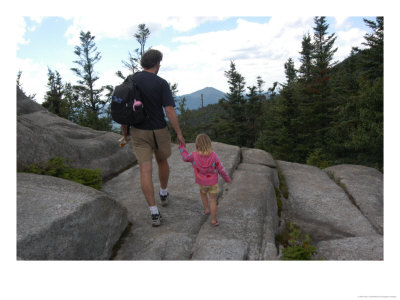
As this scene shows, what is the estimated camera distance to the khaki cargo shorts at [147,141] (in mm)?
4348

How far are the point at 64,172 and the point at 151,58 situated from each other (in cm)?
313

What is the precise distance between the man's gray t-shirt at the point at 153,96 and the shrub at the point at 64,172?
225cm

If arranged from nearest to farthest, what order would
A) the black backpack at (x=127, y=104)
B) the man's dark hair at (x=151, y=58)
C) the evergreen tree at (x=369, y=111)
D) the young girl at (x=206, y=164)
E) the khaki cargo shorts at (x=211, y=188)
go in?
the black backpack at (x=127, y=104)
the man's dark hair at (x=151, y=58)
the young girl at (x=206, y=164)
the khaki cargo shorts at (x=211, y=188)
the evergreen tree at (x=369, y=111)

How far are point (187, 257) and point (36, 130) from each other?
4718mm

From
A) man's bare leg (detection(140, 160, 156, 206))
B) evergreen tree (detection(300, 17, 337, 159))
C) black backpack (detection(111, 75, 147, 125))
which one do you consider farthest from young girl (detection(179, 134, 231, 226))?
evergreen tree (detection(300, 17, 337, 159))

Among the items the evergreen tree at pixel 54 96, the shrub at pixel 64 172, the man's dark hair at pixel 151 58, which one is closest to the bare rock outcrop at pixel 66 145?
the shrub at pixel 64 172

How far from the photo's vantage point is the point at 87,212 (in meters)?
3.64

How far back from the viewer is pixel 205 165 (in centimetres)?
441

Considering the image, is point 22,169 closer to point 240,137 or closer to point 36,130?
point 36,130

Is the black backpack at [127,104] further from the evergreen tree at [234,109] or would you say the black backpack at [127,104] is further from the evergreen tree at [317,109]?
the evergreen tree at [234,109]

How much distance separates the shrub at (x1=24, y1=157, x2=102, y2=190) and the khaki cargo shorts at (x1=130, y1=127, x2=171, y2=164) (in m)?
2.02

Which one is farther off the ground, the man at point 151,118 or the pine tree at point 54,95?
the pine tree at point 54,95
